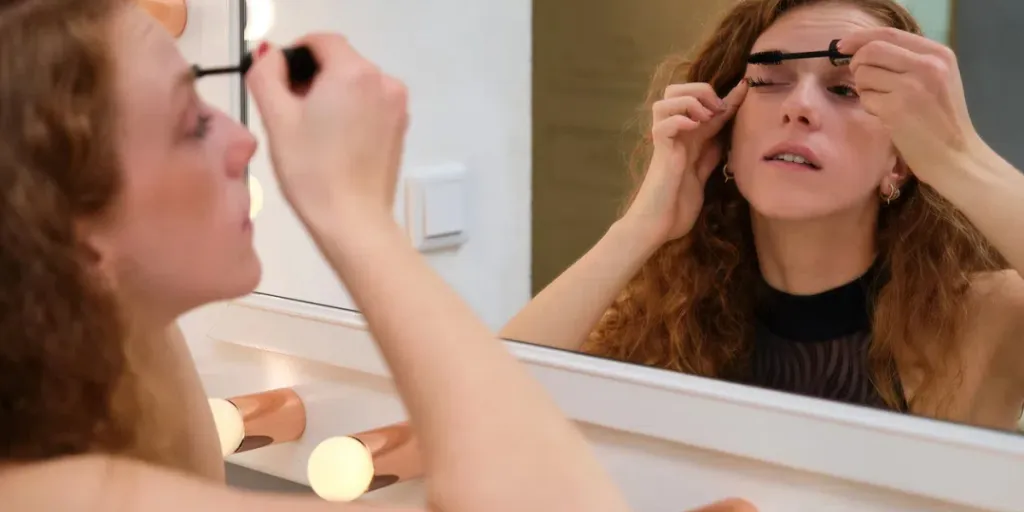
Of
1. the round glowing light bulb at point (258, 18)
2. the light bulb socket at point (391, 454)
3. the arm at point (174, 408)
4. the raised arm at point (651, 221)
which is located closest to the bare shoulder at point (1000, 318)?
the raised arm at point (651, 221)

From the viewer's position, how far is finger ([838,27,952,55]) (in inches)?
25.3

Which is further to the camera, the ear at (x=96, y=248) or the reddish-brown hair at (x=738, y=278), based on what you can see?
the reddish-brown hair at (x=738, y=278)

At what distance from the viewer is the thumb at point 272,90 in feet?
1.67

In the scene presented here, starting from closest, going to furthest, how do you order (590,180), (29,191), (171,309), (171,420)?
(29,191), (171,309), (171,420), (590,180)

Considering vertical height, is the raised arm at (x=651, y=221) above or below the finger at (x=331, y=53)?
below

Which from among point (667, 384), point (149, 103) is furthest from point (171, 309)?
point (667, 384)

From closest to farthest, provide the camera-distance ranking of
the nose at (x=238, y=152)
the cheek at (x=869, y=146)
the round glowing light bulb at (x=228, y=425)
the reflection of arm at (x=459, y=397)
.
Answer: the reflection of arm at (x=459, y=397)
the nose at (x=238, y=152)
the cheek at (x=869, y=146)
the round glowing light bulb at (x=228, y=425)

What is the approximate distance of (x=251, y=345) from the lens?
101cm

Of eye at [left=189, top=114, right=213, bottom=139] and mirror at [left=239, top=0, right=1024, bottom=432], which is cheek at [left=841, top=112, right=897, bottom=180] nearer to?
mirror at [left=239, top=0, right=1024, bottom=432]

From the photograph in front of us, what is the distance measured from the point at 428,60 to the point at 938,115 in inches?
18.0

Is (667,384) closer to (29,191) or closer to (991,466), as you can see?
(991,466)

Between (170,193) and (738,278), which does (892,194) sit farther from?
(170,193)

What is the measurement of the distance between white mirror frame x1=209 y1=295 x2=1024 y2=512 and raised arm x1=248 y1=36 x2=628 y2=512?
0.24 m

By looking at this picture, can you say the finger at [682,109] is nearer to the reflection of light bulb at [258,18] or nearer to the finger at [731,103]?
the finger at [731,103]
